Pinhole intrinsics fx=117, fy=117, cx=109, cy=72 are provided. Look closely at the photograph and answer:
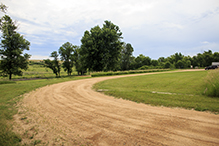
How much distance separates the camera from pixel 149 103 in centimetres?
677

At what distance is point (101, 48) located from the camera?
3906 centimetres

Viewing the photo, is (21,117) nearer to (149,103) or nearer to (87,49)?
(149,103)

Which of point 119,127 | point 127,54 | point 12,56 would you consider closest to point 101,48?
point 12,56

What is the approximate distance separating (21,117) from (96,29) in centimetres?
3926

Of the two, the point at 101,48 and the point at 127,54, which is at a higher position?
the point at 127,54

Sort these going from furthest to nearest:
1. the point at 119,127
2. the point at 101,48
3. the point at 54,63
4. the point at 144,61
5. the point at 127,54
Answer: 1. the point at 144,61
2. the point at 127,54
3. the point at 54,63
4. the point at 101,48
5. the point at 119,127

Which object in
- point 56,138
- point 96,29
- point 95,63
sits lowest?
point 56,138

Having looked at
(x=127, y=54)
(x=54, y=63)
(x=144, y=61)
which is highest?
(x=127, y=54)

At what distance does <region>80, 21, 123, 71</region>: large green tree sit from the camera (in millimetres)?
38125

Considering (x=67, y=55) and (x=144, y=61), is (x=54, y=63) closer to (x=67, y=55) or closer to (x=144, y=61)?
(x=67, y=55)

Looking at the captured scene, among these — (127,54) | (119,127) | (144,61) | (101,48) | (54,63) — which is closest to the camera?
(119,127)

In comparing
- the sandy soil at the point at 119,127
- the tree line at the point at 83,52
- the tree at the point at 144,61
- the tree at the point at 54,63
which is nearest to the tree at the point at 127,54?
the tree line at the point at 83,52

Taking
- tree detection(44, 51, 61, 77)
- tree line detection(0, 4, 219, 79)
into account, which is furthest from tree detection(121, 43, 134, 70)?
tree detection(44, 51, 61, 77)

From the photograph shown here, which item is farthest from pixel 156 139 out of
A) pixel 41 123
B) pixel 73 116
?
pixel 41 123
